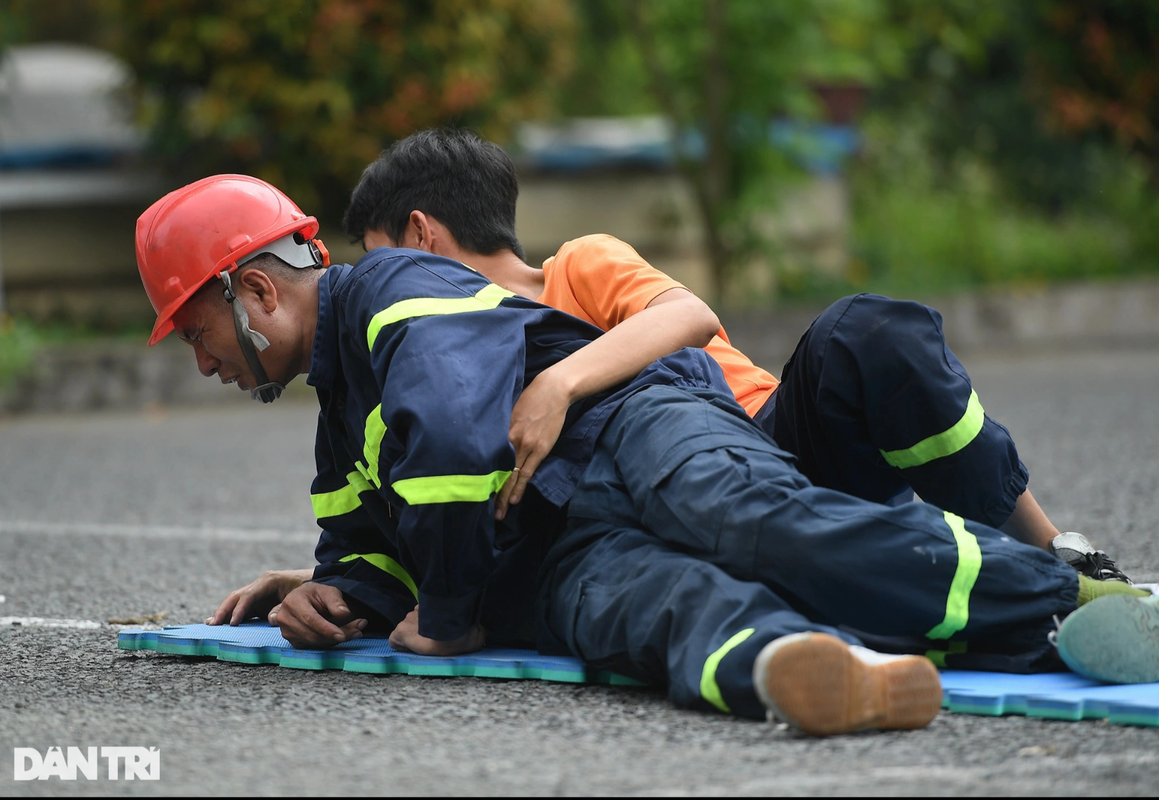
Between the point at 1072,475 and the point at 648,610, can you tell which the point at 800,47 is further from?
the point at 648,610

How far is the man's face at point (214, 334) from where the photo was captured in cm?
287

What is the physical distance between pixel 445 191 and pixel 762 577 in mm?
1480

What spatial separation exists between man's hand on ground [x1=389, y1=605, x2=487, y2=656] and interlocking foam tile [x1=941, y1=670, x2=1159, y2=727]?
0.90m

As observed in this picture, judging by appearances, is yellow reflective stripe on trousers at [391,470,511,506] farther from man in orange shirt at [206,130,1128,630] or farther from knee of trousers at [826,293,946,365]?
knee of trousers at [826,293,946,365]

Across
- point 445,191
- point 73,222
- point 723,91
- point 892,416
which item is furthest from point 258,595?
point 73,222

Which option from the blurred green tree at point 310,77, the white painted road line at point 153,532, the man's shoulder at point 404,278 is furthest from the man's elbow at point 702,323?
the blurred green tree at point 310,77

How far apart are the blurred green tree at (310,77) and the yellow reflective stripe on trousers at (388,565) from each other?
7.01m

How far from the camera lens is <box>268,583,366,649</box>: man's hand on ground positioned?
2.85 meters

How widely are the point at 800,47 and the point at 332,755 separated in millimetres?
9643

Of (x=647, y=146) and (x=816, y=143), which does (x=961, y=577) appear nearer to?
(x=816, y=143)

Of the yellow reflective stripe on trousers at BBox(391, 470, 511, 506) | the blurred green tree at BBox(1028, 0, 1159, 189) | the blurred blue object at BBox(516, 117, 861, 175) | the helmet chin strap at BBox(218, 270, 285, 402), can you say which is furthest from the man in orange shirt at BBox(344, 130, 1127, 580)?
the blurred green tree at BBox(1028, 0, 1159, 189)

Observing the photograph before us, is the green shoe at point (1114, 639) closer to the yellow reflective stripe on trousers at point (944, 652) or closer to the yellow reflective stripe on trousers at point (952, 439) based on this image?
the yellow reflective stripe on trousers at point (944, 652)

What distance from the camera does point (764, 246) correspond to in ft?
36.7

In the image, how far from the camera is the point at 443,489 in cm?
248
